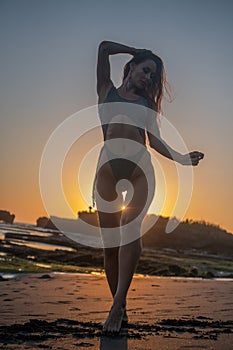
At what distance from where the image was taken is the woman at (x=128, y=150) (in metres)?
3.87

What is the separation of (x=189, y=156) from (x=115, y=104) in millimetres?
731

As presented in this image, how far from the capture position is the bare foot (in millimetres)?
3163

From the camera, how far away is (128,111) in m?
3.98

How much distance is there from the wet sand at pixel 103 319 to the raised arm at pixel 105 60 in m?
1.83

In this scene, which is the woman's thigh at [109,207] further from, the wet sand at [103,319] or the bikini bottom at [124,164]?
the wet sand at [103,319]

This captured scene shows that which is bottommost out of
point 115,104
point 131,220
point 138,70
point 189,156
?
point 131,220

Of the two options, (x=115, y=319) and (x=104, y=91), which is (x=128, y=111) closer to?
(x=104, y=91)

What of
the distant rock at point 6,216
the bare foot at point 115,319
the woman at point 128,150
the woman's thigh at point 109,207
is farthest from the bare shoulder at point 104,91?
the distant rock at point 6,216

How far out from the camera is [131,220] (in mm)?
3805

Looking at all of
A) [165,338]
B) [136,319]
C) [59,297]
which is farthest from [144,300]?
[165,338]

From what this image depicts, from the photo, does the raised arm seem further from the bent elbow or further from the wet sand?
the wet sand

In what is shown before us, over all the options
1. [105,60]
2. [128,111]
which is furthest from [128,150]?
[105,60]

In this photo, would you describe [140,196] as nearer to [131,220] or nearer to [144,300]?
[131,220]

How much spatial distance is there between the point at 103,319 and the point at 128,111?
1634 mm
